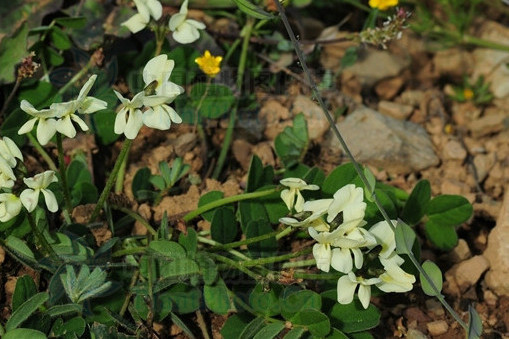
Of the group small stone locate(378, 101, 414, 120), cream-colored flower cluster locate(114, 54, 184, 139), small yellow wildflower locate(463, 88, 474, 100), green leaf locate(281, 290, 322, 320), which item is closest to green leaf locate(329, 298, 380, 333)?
green leaf locate(281, 290, 322, 320)

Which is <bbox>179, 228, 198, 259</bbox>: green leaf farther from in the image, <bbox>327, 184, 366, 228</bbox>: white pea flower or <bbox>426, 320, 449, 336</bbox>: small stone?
<bbox>426, 320, 449, 336</bbox>: small stone

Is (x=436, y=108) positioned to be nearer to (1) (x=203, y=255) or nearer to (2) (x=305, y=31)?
(2) (x=305, y=31)

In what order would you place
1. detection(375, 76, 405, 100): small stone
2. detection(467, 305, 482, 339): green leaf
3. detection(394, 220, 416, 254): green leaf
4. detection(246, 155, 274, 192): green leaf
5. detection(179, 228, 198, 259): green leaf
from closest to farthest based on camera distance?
detection(467, 305, 482, 339): green leaf, detection(394, 220, 416, 254): green leaf, detection(179, 228, 198, 259): green leaf, detection(246, 155, 274, 192): green leaf, detection(375, 76, 405, 100): small stone

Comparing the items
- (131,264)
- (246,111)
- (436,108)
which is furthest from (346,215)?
(436,108)

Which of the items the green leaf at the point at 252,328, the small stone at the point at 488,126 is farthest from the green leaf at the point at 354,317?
the small stone at the point at 488,126

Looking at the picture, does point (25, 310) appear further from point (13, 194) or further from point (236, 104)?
point (236, 104)
